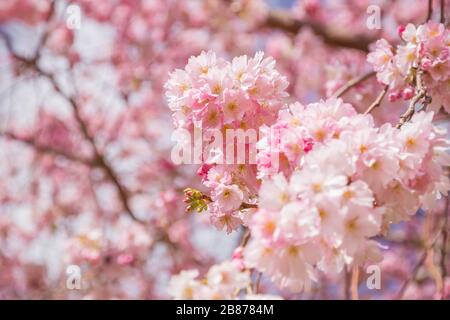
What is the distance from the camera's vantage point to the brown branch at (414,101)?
1414 millimetres

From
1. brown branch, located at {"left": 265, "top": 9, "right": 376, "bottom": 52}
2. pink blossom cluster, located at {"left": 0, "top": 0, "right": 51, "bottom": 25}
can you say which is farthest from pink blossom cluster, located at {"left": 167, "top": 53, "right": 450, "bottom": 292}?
pink blossom cluster, located at {"left": 0, "top": 0, "right": 51, "bottom": 25}

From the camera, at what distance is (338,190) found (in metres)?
1.13

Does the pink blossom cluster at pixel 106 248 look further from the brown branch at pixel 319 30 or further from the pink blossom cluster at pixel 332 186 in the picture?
the pink blossom cluster at pixel 332 186

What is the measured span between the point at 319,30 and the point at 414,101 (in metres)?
2.54

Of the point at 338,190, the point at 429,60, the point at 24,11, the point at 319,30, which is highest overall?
the point at 24,11

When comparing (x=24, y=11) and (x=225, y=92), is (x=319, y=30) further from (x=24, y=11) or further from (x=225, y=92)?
(x=24, y=11)

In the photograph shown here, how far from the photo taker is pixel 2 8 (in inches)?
222

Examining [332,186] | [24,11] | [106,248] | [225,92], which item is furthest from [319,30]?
[24,11]

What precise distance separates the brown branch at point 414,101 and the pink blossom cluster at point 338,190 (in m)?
0.10

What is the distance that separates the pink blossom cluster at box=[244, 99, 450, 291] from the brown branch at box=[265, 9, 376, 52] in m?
2.53

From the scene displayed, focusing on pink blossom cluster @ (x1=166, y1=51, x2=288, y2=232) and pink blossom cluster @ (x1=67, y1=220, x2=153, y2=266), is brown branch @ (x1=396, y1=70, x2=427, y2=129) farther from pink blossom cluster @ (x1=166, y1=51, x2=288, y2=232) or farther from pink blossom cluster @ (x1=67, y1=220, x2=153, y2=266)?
pink blossom cluster @ (x1=67, y1=220, x2=153, y2=266)
